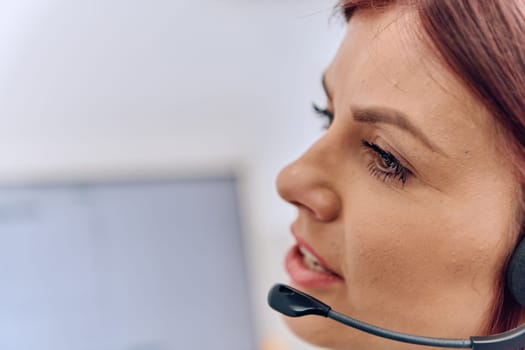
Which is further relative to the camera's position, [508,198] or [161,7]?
[161,7]

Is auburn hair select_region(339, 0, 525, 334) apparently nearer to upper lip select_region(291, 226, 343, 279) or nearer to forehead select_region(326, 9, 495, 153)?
forehead select_region(326, 9, 495, 153)

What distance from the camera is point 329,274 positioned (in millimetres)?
601

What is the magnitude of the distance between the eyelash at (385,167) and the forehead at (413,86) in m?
0.05

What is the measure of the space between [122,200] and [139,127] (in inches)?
6.6

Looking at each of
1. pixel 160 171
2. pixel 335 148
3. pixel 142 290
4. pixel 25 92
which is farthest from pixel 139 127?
pixel 335 148

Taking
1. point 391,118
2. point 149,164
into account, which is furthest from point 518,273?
point 149,164

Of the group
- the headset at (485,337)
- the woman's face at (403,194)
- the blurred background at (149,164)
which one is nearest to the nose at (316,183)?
the woman's face at (403,194)

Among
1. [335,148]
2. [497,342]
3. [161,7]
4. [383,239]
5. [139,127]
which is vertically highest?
[161,7]

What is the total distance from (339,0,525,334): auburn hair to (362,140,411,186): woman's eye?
0.33 ft

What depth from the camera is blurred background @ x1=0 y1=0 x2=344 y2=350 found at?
96 centimetres

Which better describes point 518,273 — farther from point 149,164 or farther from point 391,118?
point 149,164

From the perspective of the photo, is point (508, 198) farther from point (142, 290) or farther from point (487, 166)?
point (142, 290)

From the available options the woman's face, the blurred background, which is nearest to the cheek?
the woman's face

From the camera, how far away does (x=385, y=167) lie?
55 cm
